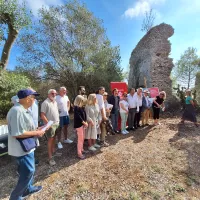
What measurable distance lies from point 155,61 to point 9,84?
9.12 m

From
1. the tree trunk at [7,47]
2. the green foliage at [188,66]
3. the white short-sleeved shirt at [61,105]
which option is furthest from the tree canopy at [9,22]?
the green foliage at [188,66]

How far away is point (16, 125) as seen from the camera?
6.46 ft

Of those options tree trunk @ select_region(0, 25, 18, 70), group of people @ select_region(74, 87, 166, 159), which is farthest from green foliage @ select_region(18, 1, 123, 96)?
group of people @ select_region(74, 87, 166, 159)

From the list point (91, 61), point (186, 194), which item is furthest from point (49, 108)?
point (91, 61)

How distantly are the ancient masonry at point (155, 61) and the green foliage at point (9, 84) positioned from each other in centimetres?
728

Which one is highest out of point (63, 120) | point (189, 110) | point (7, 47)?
point (7, 47)

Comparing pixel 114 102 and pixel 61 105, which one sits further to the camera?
pixel 114 102

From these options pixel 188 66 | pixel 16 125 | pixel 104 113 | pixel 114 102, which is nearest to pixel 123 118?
pixel 114 102

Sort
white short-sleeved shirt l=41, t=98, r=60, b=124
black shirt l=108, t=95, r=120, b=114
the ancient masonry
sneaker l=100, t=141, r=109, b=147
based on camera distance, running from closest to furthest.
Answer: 1. white short-sleeved shirt l=41, t=98, r=60, b=124
2. sneaker l=100, t=141, r=109, b=147
3. black shirt l=108, t=95, r=120, b=114
4. the ancient masonry

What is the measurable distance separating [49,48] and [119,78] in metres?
5.80

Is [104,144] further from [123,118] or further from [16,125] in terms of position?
[16,125]

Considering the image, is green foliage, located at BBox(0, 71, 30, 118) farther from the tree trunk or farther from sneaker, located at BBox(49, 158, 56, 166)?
sneaker, located at BBox(49, 158, 56, 166)

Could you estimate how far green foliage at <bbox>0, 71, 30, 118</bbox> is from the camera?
8.07 metres

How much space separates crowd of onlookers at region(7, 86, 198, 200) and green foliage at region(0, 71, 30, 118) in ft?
16.9
